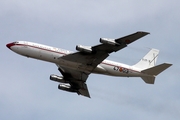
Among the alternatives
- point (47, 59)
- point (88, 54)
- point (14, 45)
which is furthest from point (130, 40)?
point (14, 45)

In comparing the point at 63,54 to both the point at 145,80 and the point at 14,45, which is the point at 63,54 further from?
the point at 145,80

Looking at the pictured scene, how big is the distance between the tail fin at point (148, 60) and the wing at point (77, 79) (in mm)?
10357

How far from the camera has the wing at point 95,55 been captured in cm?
7625

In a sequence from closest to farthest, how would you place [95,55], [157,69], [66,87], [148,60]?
[95,55] → [157,69] → [148,60] → [66,87]

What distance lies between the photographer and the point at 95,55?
80.4 meters

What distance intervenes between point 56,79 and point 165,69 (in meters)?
21.5

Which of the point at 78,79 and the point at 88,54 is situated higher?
the point at 88,54

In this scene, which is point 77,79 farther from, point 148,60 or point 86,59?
point 148,60

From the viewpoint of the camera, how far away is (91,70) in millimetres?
84062

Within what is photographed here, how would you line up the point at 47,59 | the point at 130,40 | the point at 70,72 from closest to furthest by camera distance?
the point at 130,40 → the point at 47,59 → the point at 70,72

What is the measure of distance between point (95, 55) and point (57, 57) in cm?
654

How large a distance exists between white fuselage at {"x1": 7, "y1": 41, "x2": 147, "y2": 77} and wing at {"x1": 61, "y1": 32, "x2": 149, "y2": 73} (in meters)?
→ 0.94

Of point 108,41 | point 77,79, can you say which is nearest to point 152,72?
point 108,41

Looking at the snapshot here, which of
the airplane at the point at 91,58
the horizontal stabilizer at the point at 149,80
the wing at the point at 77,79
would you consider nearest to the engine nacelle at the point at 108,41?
the airplane at the point at 91,58
